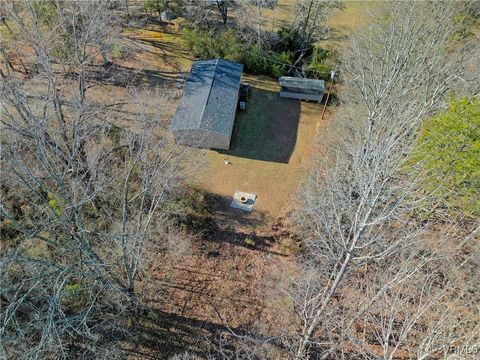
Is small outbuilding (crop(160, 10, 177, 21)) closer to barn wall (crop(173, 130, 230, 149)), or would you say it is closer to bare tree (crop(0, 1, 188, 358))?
bare tree (crop(0, 1, 188, 358))

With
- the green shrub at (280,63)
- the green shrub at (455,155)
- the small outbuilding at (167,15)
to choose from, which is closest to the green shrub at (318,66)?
the green shrub at (280,63)

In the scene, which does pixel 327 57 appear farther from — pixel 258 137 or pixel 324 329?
pixel 324 329

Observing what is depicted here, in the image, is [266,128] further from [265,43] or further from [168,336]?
[168,336]

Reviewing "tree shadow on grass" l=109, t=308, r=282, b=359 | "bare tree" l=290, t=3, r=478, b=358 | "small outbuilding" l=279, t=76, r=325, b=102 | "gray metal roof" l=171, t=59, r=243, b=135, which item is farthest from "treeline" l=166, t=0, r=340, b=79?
"tree shadow on grass" l=109, t=308, r=282, b=359

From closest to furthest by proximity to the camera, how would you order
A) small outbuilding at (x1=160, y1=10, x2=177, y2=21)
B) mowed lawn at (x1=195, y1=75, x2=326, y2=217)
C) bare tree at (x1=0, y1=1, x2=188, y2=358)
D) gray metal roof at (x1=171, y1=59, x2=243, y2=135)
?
bare tree at (x1=0, y1=1, x2=188, y2=358)
mowed lawn at (x1=195, y1=75, x2=326, y2=217)
gray metal roof at (x1=171, y1=59, x2=243, y2=135)
small outbuilding at (x1=160, y1=10, x2=177, y2=21)

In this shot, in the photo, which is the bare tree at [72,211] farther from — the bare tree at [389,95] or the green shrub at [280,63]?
the green shrub at [280,63]

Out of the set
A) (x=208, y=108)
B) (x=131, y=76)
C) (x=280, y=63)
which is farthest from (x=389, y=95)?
(x=131, y=76)
